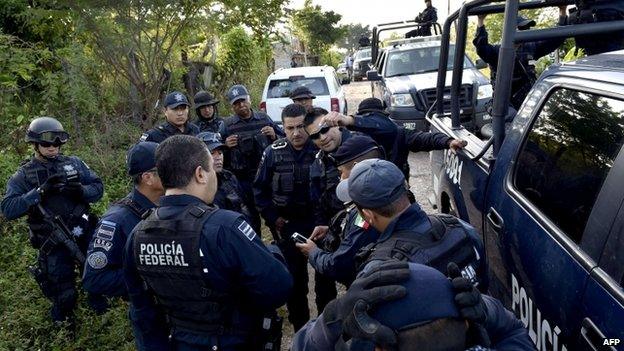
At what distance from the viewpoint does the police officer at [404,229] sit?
1.75 metres

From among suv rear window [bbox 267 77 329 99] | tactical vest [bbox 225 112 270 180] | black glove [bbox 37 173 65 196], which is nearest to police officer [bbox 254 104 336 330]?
tactical vest [bbox 225 112 270 180]

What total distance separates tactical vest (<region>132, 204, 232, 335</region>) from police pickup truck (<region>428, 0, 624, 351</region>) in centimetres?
A: 117

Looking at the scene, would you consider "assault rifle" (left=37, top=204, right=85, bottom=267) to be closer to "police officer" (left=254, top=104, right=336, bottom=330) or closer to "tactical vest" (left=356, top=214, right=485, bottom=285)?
"police officer" (left=254, top=104, right=336, bottom=330)

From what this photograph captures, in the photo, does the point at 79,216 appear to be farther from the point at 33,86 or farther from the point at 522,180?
the point at 33,86

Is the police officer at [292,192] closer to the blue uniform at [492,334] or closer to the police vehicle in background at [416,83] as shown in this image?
the blue uniform at [492,334]

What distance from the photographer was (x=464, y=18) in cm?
319

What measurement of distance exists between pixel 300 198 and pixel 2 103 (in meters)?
5.03

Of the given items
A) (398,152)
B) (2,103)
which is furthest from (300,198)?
(2,103)

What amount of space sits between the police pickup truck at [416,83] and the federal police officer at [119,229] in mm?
5067

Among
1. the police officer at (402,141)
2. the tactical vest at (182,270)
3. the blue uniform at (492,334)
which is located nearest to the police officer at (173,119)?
the police officer at (402,141)

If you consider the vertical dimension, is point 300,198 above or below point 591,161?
below

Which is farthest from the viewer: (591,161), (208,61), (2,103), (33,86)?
(208,61)

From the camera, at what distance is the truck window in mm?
1612

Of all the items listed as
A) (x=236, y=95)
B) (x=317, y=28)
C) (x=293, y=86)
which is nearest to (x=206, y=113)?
(x=236, y=95)
